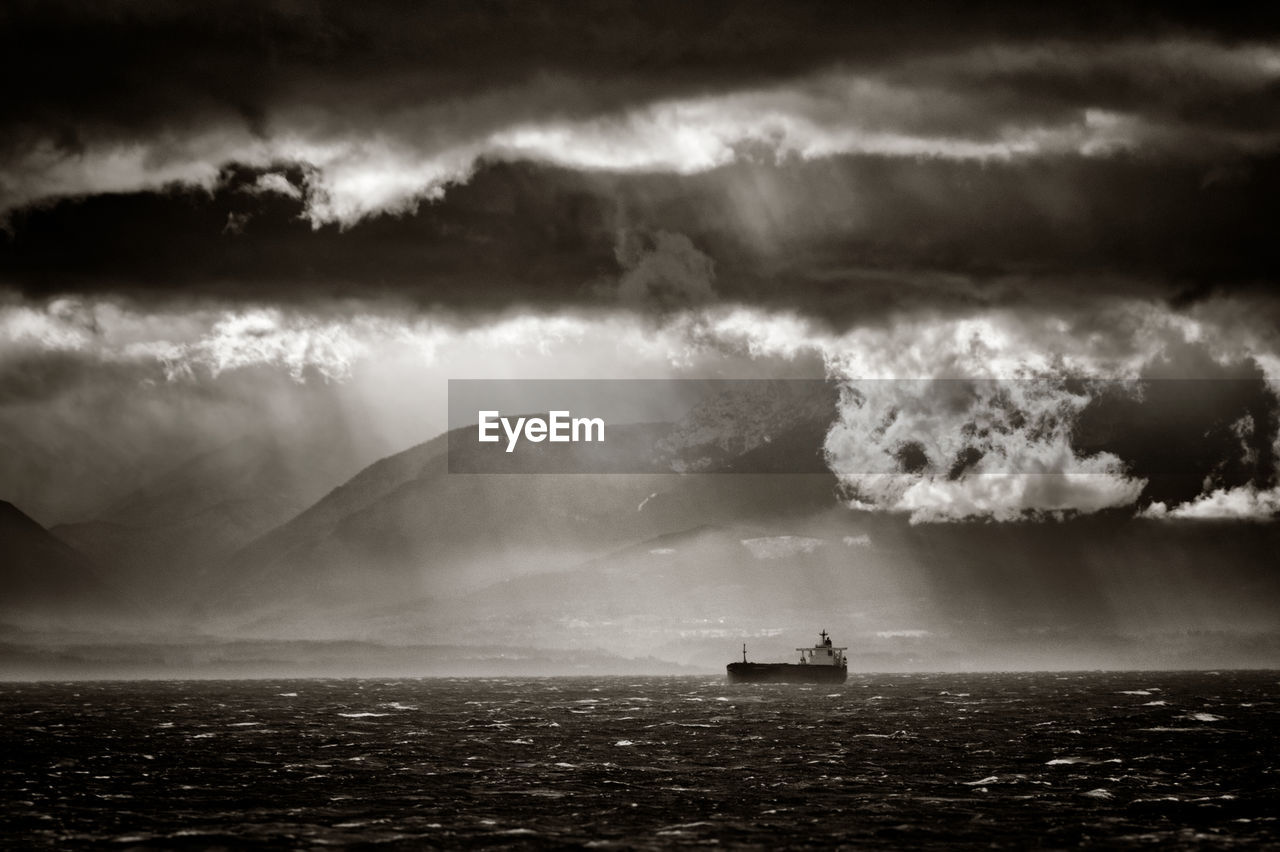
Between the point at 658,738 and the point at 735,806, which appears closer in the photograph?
the point at 735,806

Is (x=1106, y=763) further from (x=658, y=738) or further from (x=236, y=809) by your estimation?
(x=236, y=809)

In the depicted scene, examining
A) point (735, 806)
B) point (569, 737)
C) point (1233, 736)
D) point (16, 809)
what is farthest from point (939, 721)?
point (16, 809)

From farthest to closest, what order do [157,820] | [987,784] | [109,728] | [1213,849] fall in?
[109,728] < [987,784] < [157,820] < [1213,849]

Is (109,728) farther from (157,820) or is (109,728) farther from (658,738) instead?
(157,820)

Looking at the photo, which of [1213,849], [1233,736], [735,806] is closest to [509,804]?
[735,806]

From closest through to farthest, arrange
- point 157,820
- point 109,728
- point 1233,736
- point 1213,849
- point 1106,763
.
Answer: point 1213,849 → point 157,820 → point 1106,763 → point 1233,736 → point 109,728

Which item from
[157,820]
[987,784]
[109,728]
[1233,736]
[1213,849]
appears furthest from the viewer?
[109,728]

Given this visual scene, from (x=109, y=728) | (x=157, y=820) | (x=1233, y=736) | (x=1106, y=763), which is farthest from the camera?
(x=109, y=728)

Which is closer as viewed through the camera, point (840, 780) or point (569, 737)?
point (840, 780)

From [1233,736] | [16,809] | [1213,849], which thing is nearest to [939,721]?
[1233,736]
